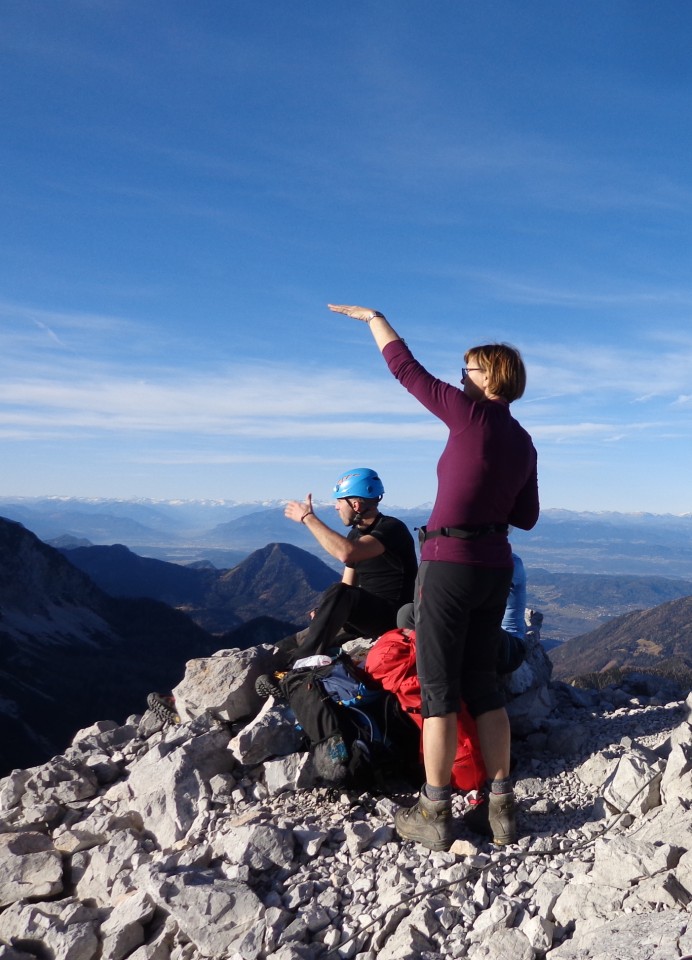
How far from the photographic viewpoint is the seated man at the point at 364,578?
702 cm

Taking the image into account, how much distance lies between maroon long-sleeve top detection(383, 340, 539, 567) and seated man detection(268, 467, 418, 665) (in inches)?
78.3

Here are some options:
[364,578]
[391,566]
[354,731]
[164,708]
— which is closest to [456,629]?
[354,731]

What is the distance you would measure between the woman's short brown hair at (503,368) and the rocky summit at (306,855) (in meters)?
2.86

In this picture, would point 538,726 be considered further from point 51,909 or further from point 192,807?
point 51,909

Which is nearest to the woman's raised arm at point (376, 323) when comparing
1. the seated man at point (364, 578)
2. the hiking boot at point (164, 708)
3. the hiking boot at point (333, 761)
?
the seated man at point (364, 578)

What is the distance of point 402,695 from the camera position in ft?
20.2

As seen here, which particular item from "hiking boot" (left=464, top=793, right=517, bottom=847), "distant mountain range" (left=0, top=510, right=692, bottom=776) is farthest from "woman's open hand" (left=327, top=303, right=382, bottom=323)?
"distant mountain range" (left=0, top=510, right=692, bottom=776)

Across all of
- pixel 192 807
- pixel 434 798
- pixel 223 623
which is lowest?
pixel 223 623

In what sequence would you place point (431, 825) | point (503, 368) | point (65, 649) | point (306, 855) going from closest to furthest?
point (503, 368) → point (431, 825) → point (306, 855) → point (65, 649)

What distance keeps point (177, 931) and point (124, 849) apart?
1.26 m

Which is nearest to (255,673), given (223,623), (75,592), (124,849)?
(124,849)

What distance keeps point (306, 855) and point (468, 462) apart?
3102mm

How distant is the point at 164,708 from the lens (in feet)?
26.5

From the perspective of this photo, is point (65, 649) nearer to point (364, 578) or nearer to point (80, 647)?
point (80, 647)
